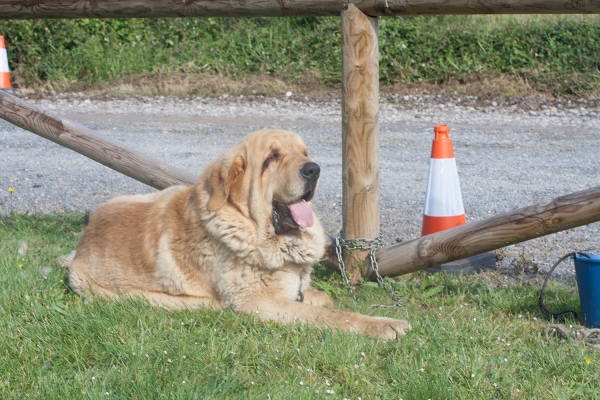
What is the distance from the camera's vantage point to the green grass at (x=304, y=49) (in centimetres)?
1202

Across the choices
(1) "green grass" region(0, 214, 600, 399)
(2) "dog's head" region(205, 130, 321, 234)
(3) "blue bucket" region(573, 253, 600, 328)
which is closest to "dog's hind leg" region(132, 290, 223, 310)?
(1) "green grass" region(0, 214, 600, 399)

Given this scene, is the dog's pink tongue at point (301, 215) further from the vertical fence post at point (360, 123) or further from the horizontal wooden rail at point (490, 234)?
the horizontal wooden rail at point (490, 234)


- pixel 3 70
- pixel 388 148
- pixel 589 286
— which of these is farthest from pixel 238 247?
pixel 3 70

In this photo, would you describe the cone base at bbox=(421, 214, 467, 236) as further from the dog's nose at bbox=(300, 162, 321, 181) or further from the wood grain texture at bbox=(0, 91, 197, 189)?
the wood grain texture at bbox=(0, 91, 197, 189)

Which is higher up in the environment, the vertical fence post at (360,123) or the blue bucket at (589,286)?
the vertical fence post at (360,123)

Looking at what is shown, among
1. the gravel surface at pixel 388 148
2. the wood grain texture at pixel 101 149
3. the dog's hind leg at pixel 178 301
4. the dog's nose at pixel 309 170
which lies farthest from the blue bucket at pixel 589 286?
the wood grain texture at pixel 101 149

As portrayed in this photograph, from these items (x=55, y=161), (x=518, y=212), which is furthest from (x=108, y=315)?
(x=55, y=161)

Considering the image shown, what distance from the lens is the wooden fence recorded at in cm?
373

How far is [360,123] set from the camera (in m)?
4.38

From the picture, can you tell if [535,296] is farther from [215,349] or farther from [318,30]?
[318,30]

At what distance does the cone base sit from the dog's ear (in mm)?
1594

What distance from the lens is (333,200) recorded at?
682 cm

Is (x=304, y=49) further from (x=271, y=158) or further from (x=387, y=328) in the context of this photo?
(x=387, y=328)

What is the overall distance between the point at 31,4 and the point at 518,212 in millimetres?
3684
